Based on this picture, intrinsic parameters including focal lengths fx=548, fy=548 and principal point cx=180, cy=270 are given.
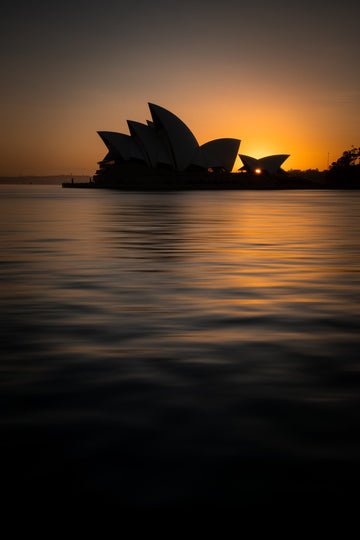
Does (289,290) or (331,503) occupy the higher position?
(331,503)

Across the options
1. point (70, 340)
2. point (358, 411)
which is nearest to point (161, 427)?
point (358, 411)

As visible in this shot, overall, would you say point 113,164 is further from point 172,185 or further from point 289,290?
point 289,290

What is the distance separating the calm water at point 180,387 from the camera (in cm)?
240

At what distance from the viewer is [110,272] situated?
9.10 meters

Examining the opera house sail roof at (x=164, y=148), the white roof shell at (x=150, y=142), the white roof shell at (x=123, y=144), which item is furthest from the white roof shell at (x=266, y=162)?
the white roof shell at (x=123, y=144)

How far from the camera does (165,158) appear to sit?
84.9m

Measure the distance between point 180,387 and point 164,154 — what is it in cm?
8287

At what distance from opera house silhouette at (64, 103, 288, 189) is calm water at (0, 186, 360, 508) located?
70.5 metres

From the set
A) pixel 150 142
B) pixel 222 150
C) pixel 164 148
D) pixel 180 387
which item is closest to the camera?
pixel 180 387

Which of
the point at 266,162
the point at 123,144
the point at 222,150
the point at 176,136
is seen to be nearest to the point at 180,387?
the point at 176,136

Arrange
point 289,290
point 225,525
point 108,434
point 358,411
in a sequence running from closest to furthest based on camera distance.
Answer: point 225,525 < point 108,434 < point 358,411 < point 289,290

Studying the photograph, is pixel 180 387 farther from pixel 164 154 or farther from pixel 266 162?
pixel 266 162

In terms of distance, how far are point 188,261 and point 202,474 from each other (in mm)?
8029

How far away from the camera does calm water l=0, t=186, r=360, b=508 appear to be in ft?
7.88
